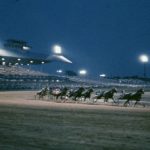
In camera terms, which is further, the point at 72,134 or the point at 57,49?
the point at 57,49

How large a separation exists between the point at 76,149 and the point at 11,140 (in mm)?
1752

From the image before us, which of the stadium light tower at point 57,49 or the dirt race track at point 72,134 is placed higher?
the stadium light tower at point 57,49

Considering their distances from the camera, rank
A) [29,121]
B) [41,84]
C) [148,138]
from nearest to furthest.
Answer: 1. [148,138]
2. [29,121]
3. [41,84]

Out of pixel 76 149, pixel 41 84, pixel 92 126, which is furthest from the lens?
pixel 41 84

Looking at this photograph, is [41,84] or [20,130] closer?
[20,130]

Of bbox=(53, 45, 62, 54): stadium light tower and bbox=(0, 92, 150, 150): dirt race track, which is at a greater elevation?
bbox=(53, 45, 62, 54): stadium light tower

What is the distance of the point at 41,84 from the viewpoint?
53656 millimetres

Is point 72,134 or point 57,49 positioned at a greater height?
point 57,49

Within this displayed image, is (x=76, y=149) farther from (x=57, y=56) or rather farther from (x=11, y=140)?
(x=57, y=56)

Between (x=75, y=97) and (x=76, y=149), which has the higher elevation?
(x=75, y=97)

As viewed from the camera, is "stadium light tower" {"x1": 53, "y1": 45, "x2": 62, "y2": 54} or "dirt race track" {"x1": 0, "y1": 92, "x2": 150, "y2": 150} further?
"stadium light tower" {"x1": 53, "y1": 45, "x2": 62, "y2": 54}

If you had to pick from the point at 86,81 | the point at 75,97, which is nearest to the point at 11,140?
the point at 75,97

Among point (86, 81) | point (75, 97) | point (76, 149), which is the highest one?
point (86, 81)

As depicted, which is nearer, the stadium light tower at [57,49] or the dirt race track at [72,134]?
the dirt race track at [72,134]
